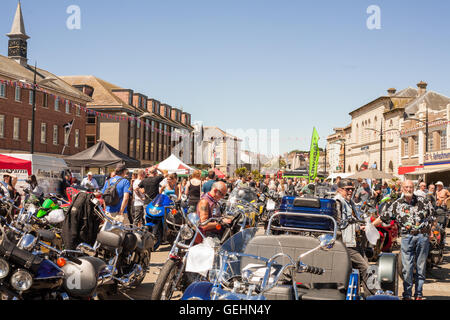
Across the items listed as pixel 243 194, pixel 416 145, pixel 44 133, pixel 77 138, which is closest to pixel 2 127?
pixel 44 133

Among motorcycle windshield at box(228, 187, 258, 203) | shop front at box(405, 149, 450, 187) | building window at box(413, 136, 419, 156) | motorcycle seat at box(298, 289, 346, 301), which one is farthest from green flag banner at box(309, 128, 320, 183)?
building window at box(413, 136, 419, 156)

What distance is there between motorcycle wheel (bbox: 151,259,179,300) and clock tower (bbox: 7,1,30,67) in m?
48.6

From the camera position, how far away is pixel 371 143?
72.4m

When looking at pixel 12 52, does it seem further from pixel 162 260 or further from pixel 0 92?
pixel 162 260

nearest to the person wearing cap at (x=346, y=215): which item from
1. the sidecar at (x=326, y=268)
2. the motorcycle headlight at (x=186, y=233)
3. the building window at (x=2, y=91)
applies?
the sidecar at (x=326, y=268)

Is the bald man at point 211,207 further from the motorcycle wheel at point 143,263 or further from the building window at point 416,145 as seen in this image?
the building window at point 416,145

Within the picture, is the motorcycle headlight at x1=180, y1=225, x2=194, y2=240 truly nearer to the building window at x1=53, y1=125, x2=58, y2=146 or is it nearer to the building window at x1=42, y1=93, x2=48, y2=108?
the building window at x1=42, y1=93, x2=48, y2=108

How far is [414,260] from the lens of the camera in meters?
7.02

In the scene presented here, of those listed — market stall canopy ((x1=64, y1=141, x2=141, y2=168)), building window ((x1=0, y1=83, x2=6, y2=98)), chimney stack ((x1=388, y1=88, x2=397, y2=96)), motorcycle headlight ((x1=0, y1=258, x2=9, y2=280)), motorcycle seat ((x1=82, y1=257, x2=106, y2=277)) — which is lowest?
motorcycle seat ((x1=82, y1=257, x2=106, y2=277))

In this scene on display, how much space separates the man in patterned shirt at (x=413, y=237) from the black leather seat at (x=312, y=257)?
2484 millimetres

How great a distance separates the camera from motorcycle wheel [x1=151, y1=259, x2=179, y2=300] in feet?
17.4

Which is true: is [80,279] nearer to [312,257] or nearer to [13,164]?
[312,257]

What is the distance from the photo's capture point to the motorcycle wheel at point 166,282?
5.29 meters
